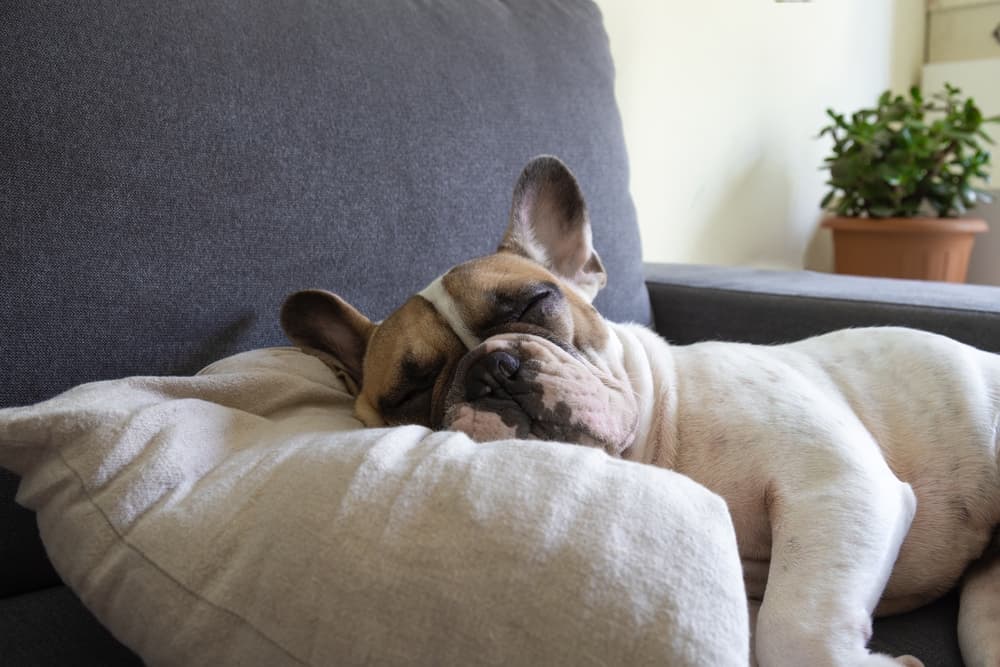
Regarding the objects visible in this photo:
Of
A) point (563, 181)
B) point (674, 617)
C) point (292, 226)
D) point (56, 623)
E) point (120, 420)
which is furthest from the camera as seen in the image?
point (563, 181)

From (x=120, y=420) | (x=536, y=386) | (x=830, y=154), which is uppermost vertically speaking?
(x=120, y=420)

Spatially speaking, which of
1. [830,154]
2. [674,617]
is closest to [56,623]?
[674,617]

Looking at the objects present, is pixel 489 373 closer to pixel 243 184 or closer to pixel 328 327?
pixel 328 327

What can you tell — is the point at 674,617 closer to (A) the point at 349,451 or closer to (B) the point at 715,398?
(A) the point at 349,451

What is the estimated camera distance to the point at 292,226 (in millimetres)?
1523

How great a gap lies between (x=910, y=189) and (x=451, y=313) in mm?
3118

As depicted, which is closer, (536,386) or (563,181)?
(536,386)

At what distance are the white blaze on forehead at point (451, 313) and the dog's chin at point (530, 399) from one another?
0.10m

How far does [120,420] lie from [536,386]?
56cm

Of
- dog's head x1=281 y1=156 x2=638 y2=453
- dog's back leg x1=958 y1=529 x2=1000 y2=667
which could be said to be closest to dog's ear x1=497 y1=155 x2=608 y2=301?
dog's head x1=281 y1=156 x2=638 y2=453

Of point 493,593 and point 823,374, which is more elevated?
point 493,593

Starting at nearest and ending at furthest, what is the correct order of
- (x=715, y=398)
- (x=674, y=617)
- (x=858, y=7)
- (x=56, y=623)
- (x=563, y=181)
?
(x=674, y=617) → (x=56, y=623) → (x=715, y=398) → (x=563, y=181) → (x=858, y=7)

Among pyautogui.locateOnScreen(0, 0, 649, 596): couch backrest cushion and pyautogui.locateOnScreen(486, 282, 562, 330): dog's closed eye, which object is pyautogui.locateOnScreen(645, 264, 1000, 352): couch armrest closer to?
pyautogui.locateOnScreen(0, 0, 649, 596): couch backrest cushion

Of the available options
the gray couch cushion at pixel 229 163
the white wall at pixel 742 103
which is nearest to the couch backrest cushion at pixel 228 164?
the gray couch cushion at pixel 229 163
